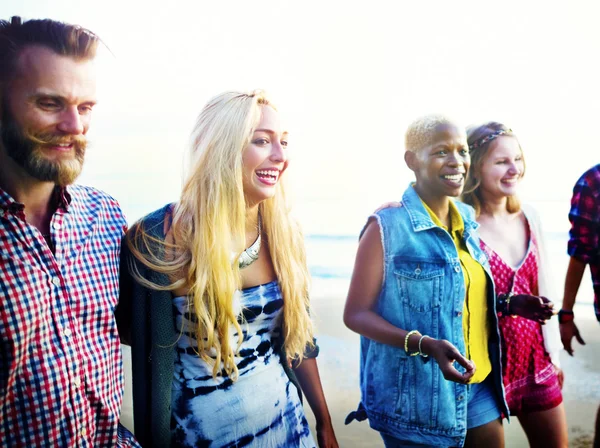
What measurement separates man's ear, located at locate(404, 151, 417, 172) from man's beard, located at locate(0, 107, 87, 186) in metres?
1.30

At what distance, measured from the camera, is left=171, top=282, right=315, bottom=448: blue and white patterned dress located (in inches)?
70.0

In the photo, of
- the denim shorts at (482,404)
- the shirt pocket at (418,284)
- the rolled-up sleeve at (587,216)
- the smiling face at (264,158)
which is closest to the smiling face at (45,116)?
the smiling face at (264,158)

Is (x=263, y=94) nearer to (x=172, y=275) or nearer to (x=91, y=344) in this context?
(x=172, y=275)

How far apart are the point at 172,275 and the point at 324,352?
2.26 m

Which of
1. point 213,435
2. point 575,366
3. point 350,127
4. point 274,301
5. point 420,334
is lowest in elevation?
point 575,366

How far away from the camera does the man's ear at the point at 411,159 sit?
7.36 feet

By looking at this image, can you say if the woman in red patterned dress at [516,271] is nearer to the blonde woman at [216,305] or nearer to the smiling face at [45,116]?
the blonde woman at [216,305]

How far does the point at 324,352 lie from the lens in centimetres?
380

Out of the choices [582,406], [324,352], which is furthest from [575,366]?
[324,352]

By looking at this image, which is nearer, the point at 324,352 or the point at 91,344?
the point at 91,344

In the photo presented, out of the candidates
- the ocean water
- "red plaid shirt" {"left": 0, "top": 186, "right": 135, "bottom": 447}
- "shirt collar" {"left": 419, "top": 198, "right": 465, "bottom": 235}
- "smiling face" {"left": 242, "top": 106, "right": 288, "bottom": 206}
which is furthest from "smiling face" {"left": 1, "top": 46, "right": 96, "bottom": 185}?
the ocean water

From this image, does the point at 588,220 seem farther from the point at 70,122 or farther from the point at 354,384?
the point at 70,122

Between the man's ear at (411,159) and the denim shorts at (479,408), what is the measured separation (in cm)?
93

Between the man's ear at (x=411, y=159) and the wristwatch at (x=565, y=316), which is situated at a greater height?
the man's ear at (x=411, y=159)
